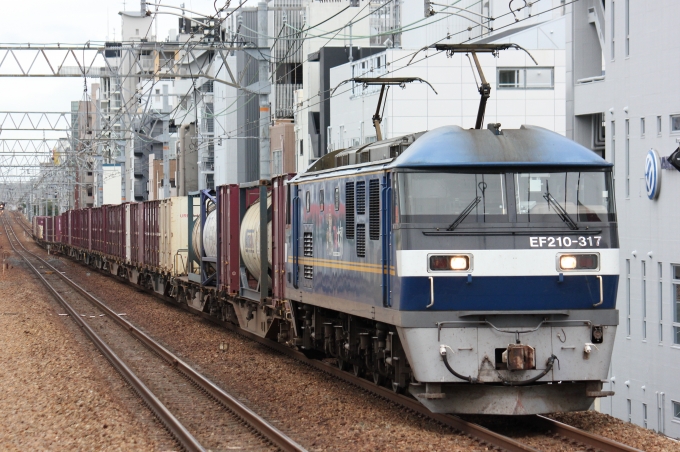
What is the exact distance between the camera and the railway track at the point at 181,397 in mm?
12125

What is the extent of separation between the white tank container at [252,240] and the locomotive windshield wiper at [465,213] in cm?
923

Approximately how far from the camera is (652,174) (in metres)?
25.5

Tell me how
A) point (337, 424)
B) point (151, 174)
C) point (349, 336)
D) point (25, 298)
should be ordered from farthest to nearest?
1. point (151, 174)
2. point (25, 298)
3. point (349, 336)
4. point (337, 424)

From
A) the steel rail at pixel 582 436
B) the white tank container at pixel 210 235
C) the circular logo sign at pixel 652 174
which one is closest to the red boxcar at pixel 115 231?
the white tank container at pixel 210 235

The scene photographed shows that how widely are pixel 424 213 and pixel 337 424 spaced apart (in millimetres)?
3031

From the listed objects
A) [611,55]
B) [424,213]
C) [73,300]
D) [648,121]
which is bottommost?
[73,300]

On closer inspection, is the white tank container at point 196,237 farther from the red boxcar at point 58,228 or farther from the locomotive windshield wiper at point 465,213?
the red boxcar at point 58,228

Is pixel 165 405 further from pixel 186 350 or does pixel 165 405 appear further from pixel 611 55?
pixel 611 55

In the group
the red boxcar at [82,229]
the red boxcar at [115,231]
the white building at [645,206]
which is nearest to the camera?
the white building at [645,206]

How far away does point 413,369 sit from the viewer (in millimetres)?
11570

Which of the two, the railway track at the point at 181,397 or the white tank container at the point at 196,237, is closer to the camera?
the railway track at the point at 181,397

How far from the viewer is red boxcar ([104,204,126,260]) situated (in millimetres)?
44438

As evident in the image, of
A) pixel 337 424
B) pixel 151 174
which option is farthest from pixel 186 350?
pixel 151 174

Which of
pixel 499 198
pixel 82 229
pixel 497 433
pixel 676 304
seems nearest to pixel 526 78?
pixel 676 304
